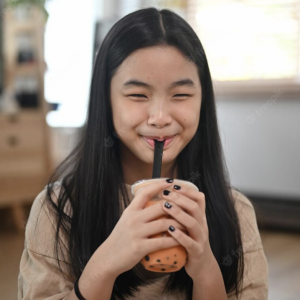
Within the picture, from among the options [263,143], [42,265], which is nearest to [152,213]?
[42,265]

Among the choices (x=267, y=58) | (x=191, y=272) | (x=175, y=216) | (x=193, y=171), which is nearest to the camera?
(x=175, y=216)

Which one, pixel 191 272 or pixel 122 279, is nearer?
pixel 191 272

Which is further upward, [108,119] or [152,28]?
[152,28]

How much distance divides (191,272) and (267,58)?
3058mm

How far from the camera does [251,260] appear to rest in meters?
1.01

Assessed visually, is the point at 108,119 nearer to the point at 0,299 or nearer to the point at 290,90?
the point at 0,299

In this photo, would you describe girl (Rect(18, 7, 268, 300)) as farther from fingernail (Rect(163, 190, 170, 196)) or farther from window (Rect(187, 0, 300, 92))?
window (Rect(187, 0, 300, 92))

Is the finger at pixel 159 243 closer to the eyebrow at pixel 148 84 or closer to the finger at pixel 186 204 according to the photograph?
the finger at pixel 186 204

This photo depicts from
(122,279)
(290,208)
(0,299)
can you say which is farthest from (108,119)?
(290,208)

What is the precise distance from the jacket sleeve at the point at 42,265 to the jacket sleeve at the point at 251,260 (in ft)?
1.13

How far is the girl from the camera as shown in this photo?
881 millimetres

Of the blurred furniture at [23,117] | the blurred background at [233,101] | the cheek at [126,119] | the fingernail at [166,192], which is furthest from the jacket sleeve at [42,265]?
the blurred furniture at [23,117]

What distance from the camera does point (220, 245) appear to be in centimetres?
100

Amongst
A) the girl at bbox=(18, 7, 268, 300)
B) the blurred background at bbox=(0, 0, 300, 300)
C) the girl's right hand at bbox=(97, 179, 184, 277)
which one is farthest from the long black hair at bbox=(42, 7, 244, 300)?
the blurred background at bbox=(0, 0, 300, 300)
